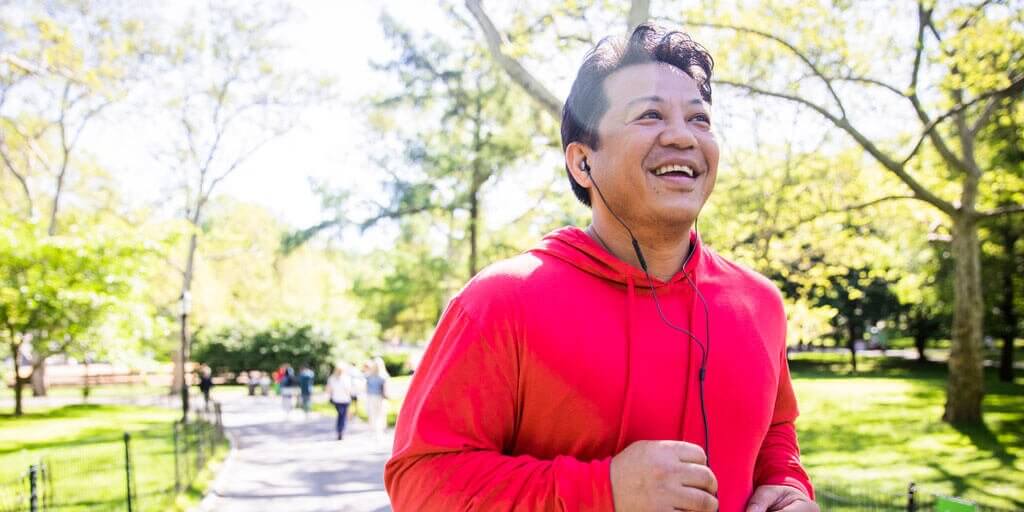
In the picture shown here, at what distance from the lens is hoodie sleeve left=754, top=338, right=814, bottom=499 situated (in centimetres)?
189

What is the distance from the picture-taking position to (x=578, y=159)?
1.83 meters

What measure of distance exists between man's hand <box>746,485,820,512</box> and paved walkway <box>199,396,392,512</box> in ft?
27.9

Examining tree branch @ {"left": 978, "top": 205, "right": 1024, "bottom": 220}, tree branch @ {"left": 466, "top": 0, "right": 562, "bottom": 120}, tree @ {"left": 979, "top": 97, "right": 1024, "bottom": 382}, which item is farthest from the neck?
tree @ {"left": 979, "top": 97, "right": 1024, "bottom": 382}

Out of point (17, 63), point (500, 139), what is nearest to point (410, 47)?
point (500, 139)

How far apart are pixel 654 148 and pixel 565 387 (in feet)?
1.79

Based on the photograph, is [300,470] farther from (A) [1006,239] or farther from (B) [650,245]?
(A) [1006,239]

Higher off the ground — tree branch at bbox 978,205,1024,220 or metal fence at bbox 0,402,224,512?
tree branch at bbox 978,205,1024,220

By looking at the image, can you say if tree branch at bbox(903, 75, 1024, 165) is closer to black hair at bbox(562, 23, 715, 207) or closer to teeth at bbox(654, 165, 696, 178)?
black hair at bbox(562, 23, 715, 207)

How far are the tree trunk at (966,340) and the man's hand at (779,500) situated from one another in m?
17.0

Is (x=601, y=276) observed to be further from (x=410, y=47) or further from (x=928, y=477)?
(x=410, y=47)

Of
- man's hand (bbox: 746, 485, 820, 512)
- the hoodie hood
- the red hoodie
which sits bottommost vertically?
man's hand (bbox: 746, 485, 820, 512)

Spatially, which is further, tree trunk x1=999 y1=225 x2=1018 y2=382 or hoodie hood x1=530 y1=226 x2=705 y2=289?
tree trunk x1=999 y1=225 x2=1018 y2=382

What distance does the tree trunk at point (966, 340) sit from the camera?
54.8 ft

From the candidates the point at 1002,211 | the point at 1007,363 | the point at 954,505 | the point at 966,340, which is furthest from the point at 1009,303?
the point at 954,505
